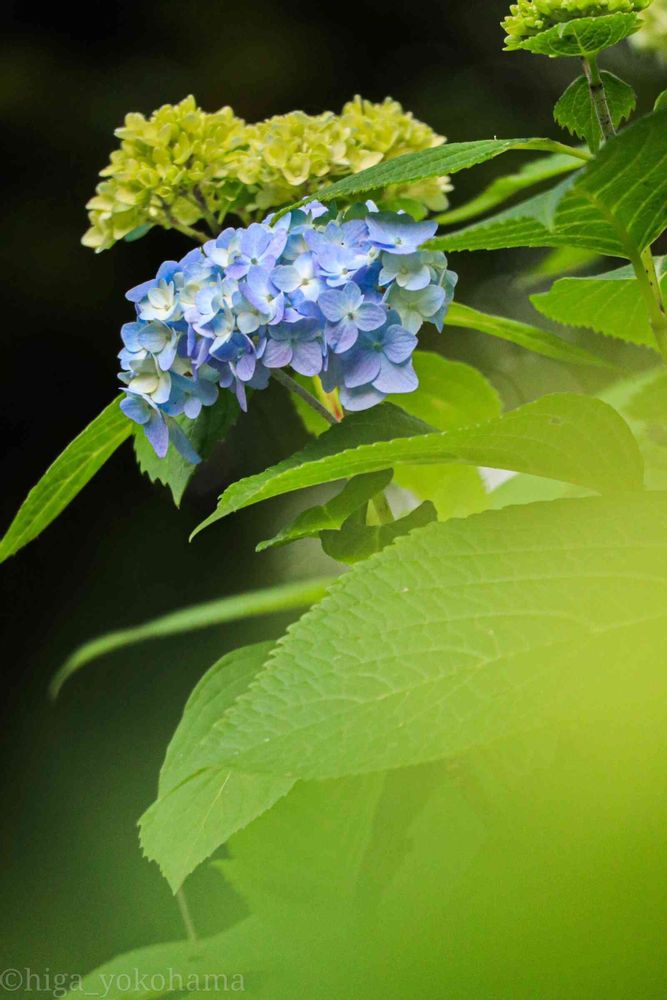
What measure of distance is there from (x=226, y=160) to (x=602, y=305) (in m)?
0.22

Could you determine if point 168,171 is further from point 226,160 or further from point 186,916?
point 186,916

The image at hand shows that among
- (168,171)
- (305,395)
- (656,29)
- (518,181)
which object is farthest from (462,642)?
(656,29)

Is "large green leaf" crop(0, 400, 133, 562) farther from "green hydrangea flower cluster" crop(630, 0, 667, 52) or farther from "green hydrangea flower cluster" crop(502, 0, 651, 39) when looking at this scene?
"green hydrangea flower cluster" crop(630, 0, 667, 52)

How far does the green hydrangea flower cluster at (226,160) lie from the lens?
548 millimetres

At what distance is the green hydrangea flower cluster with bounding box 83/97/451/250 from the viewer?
1.80 ft

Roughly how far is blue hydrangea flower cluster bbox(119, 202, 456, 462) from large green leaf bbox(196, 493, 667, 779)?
111 mm

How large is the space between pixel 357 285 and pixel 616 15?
14 cm

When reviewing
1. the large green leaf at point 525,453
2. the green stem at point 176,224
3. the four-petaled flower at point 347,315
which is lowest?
the large green leaf at point 525,453

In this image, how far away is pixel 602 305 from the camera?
1.82 feet

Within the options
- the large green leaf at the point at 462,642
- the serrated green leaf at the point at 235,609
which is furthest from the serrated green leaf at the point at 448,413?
the large green leaf at the point at 462,642

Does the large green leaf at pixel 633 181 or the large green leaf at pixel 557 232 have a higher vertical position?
the large green leaf at pixel 557 232

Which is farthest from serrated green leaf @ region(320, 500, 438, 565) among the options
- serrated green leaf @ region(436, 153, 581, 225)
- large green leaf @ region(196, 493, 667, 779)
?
serrated green leaf @ region(436, 153, 581, 225)

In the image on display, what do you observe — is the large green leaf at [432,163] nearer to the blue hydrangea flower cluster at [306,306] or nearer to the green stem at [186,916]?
the blue hydrangea flower cluster at [306,306]

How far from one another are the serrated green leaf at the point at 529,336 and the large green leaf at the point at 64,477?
0.19 m
